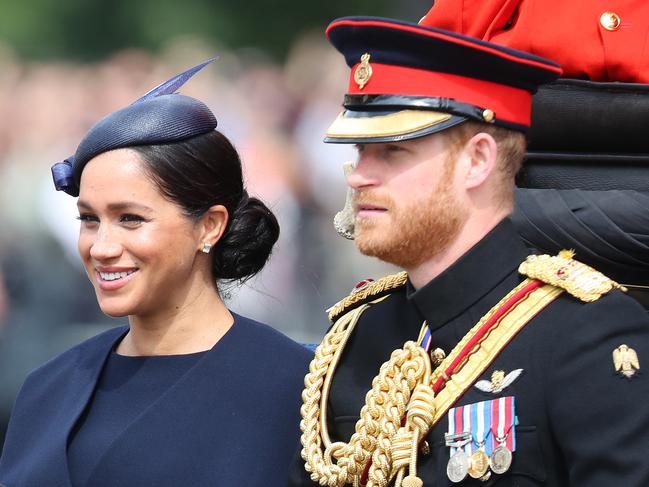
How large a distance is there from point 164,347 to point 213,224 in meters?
0.34

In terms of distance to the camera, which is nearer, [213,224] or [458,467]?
[458,467]

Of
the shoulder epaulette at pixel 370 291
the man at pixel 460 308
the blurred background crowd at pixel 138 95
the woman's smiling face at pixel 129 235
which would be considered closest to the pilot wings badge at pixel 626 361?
the man at pixel 460 308

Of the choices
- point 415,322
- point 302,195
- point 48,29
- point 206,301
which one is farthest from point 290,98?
point 415,322

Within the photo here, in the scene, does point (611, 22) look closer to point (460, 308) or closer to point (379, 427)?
point (460, 308)

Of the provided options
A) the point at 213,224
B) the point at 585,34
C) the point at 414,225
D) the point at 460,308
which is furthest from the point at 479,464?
the point at 213,224

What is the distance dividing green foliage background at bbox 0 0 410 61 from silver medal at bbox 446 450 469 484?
4056mm

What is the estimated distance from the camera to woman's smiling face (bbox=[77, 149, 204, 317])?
3.38 m

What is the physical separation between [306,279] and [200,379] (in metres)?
2.82

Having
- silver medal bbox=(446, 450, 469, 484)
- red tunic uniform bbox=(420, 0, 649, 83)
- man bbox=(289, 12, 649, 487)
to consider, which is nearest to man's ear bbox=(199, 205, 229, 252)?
man bbox=(289, 12, 649, 487)

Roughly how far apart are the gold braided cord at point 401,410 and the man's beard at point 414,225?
200mm

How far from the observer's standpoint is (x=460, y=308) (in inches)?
115

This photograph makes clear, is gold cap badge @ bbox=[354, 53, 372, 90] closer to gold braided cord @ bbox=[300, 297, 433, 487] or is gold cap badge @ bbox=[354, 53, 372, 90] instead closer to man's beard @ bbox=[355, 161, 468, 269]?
man's beard @ bbox=[355, 161, 468, 269]

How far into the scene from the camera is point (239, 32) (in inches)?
263

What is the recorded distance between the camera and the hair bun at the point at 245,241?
3629mm
